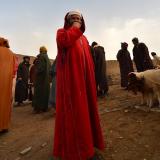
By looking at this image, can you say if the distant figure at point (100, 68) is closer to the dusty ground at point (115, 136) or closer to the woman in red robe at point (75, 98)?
the dusty ground at point (115, 136)

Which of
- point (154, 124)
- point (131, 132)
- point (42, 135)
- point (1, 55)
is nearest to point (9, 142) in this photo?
point (42, 135)

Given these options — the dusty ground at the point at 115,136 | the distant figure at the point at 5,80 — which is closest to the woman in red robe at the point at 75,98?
the dusty ground at the point at 115,136

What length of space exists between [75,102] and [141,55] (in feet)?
20.9

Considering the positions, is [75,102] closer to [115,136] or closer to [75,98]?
[75,98]

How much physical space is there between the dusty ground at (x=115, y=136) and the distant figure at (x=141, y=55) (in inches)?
87.0

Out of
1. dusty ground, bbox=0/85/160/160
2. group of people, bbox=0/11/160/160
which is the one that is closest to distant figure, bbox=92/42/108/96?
dusty ground, bbox=0/85/160/160

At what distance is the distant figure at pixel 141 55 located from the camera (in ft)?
33.1

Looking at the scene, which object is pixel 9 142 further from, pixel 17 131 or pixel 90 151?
pixel 90 151

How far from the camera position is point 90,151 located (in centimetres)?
414

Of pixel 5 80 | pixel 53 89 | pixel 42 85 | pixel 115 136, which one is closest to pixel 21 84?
pixel 42 85

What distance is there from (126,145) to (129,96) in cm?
469

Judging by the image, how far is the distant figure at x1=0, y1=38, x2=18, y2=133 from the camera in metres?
6.96

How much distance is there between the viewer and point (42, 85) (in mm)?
9648

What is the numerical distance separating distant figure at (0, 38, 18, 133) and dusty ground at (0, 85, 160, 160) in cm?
35
